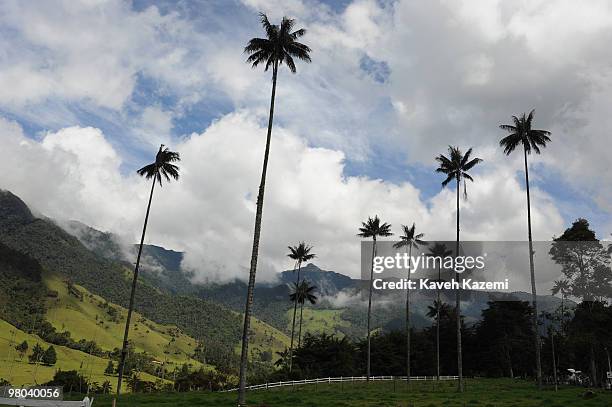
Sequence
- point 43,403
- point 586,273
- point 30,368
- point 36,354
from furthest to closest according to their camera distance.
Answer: point 36,354, point 30,368, point 586,273, point 43,403

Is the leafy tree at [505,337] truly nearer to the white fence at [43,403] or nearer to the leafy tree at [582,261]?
the leafy tree at [582,261]

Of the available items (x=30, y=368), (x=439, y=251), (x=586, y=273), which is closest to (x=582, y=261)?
(x=586, y=273)

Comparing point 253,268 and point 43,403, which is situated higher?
point 253,268

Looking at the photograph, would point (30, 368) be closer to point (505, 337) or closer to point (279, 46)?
point (505, 337)

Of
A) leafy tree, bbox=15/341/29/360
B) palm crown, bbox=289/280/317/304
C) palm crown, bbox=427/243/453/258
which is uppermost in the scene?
palm crown, bbox=427/243/453/258

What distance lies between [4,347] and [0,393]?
194472 mm

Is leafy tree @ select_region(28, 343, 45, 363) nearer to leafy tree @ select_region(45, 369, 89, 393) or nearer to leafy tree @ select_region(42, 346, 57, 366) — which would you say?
leafy tree @ select_region(42, 346, 57, 366)

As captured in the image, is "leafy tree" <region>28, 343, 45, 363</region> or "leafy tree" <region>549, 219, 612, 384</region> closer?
"leafy tree" <region>549, 219, 612, 384</region>

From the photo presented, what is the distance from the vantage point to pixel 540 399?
37906 millimetres

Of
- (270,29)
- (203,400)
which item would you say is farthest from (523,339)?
(270,29)

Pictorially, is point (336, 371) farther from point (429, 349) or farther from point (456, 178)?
point (456, 178)

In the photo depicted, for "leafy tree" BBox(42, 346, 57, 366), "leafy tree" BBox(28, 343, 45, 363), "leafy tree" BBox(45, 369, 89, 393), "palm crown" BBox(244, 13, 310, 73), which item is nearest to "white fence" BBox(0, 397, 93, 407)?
"palm crown" BBox(244, 13, 310, 73)

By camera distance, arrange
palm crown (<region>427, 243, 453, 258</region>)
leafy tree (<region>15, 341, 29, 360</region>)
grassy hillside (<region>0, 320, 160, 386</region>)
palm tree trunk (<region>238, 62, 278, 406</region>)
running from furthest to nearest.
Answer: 1. leafy tree (<region>15, 341, 29, 360</region>)
2. grassy hillside (<region>0, 320, 160, 386</region>)
3. palm crown (<region>427, 243, 453, 258</region>)
4. palm tree trunk (<region>238, 62, 278, 406</region>)

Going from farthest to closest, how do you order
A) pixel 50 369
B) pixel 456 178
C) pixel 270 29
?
pixel 50 369 < pixel 456 178 < pixel 270 29
